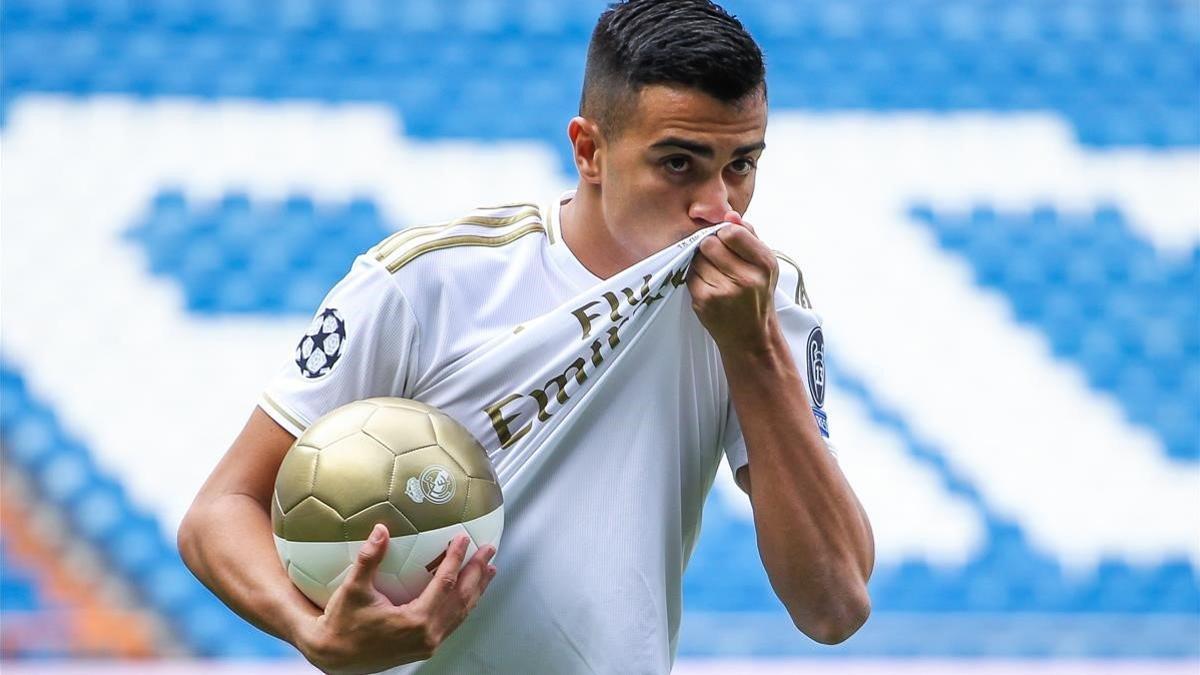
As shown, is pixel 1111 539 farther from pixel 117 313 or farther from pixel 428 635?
pixel 428 635

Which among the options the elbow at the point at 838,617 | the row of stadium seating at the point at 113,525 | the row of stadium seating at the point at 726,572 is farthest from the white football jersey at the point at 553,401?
the row of stadium seating at the point at 113,525

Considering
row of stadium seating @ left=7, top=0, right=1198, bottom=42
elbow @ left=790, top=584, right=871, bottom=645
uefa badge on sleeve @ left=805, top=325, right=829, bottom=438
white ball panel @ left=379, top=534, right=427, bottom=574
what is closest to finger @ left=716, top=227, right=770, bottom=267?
uefa badge on sleeve @ left=805, top=325, right=829, bottom=438

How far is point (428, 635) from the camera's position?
1973 millimetres

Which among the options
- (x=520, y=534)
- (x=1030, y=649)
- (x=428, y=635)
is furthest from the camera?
(x=1030, y=649)

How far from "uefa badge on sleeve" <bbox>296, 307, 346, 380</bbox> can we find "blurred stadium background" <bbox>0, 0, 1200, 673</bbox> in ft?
12.6

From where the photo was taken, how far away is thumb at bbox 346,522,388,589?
6.24ft

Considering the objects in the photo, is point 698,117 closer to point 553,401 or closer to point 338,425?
point 553,401

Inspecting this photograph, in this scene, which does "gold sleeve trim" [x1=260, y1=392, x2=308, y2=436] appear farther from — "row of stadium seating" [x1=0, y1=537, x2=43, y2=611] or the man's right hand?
"row of stadium seating" [x1=0, y1=537, x2=43, y2=611]

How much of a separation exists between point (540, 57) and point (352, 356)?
4.72 m

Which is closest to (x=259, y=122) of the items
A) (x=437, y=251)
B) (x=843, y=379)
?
(x=843, y=379)

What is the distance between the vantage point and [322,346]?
2330 millimetres

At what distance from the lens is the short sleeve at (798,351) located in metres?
2.47

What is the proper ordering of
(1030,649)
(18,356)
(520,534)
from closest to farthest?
1. (520,534)
2. (1030,649)
3. (18,356)

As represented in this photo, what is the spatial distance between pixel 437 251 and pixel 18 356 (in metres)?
4.55
